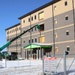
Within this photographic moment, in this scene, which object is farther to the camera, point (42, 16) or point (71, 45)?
point (42, 16)

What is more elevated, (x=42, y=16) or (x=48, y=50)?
(x=42, y=16)

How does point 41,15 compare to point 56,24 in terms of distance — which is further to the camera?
point 41,15

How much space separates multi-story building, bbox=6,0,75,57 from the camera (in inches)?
2016

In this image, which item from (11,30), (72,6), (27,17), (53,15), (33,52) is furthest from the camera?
(11,30)

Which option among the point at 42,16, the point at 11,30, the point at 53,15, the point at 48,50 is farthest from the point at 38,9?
the point at 11,30

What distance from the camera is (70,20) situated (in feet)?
168

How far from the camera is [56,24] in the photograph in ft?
186

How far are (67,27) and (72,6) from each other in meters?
4.74

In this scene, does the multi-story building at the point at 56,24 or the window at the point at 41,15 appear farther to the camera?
the window at the point at 41,15

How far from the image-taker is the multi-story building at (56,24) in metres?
51.2

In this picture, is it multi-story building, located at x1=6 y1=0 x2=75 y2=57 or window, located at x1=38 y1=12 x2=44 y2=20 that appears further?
window, located at x1=38 y1=12 x2=44 y2=20

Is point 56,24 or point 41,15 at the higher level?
point 41,15

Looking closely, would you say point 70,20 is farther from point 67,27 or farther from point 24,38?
point 24,38

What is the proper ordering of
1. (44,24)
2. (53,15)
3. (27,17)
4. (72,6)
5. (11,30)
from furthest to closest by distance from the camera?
(11,30)
(27,17)
(44,24)
(53,15)
(72,6)
